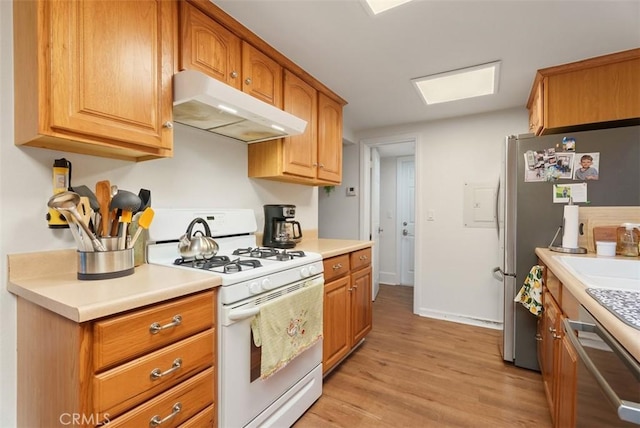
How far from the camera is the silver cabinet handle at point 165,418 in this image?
0.96 meters

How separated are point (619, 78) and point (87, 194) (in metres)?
3.13

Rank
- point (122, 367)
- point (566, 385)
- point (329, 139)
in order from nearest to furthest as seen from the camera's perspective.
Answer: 1. point (122, 367)
2. point (566, 385)
3. point (329, 139)

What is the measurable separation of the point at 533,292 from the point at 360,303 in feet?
3.93

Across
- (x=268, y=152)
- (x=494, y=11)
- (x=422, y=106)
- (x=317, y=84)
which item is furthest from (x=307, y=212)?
(x=494, y=11)

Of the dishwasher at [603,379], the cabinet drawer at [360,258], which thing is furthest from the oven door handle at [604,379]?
the cabinet drawer at [360,258]

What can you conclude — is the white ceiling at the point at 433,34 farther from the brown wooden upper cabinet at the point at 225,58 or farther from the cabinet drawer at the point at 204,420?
the cabinet drawer at the point at 204,420

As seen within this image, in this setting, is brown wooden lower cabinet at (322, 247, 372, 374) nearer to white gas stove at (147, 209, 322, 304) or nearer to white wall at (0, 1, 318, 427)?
white gas stove at (147, 209, 322, 304)

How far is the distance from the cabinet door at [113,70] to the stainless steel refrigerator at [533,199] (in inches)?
88.9

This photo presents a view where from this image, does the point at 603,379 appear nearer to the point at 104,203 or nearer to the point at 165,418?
the point at 165,418

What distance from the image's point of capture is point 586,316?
37.9 inches

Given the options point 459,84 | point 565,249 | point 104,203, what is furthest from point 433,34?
point 104,203

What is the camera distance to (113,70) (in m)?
1.14
